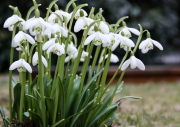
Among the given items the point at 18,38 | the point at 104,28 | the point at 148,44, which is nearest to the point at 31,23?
the point at 18,38

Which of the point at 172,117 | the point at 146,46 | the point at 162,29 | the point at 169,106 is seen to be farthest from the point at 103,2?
the point at 146,46

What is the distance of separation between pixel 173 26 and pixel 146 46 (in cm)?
437

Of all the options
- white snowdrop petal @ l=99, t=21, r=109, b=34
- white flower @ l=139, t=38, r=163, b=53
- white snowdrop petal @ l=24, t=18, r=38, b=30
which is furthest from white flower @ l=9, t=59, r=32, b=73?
white flower @ l=139, t=38, r=163, b=53

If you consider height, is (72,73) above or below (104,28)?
below

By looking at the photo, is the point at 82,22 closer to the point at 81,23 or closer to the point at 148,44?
the point at 81,23

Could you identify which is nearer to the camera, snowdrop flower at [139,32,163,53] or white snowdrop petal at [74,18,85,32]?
white snowdrop petal at [74,18,85,32]

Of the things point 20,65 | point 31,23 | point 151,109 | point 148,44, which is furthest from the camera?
point 151,109

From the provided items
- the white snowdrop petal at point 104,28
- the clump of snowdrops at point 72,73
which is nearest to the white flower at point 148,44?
the clump of snowdrops at point 72,73

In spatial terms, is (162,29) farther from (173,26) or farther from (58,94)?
(58,94)

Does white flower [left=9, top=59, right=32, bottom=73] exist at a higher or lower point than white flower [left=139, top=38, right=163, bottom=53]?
lower

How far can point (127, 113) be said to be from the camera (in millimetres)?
2207

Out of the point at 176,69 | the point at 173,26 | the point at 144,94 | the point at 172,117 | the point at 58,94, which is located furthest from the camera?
the point at 173,26

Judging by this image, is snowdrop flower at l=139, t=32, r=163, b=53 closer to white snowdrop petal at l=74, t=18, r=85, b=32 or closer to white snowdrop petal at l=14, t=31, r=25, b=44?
white snowdrop petal at l=74, t=18, r=85, b=32

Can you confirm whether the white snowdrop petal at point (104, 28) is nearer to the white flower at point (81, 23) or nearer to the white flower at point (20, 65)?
the white flower at point (81, 23)
